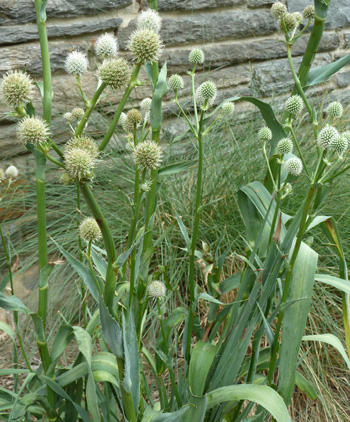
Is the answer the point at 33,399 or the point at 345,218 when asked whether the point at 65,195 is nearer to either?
the point at 345,218

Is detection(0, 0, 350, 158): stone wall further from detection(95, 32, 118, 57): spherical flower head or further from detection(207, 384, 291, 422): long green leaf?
detection(207, 384, 291, 422): long green leaf

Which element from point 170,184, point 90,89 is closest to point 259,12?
point 90,89

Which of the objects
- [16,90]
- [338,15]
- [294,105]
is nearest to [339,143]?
[294,105]

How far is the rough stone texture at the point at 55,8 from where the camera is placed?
2129 mm

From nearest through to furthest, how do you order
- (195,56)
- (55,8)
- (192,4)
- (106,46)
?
(106,46)
(195,56)
(55,8)
(192,4)

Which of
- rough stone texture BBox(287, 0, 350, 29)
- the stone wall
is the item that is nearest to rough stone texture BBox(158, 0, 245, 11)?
the stone wall

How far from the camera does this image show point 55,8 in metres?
2.25

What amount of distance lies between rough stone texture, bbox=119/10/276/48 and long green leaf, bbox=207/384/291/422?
199cm

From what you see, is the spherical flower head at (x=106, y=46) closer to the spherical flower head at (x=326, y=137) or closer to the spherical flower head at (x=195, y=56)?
the spherical flower head at (x=195, y=56)

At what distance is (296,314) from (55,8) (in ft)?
6.22

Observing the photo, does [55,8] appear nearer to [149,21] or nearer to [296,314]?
[149,21]

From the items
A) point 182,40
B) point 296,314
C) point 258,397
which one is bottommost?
point 258,397

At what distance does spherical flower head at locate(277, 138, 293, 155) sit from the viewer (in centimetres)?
89

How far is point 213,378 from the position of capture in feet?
3.34
